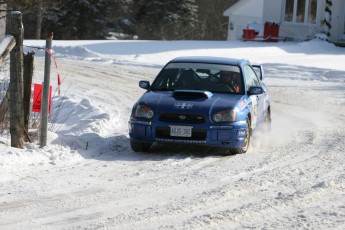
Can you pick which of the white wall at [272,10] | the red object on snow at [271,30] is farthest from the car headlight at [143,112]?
the white wall at [272,10]

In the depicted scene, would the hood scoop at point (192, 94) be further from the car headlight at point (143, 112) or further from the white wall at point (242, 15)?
the white wall at point (242, 15)

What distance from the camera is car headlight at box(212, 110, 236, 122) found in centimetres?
1052

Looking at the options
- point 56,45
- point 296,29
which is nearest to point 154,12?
point 296,29

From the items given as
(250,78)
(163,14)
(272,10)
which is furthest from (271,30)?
(250,78)

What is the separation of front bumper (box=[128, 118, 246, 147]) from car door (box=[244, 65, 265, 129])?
3.37ft

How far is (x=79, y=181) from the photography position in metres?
8.58

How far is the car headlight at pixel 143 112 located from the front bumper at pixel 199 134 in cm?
10

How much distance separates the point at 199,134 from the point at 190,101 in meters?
0.56

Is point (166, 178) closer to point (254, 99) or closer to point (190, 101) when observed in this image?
point (190, 101)

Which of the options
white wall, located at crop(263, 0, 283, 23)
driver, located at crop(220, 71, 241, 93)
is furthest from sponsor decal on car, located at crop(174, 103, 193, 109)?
white wall, located at crop(263, 0, 283, 23)

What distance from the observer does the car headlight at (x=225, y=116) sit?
414 inches

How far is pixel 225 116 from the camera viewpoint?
10570 mm

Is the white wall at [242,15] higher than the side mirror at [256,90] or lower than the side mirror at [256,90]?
higher

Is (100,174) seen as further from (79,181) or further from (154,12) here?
(154,12)
